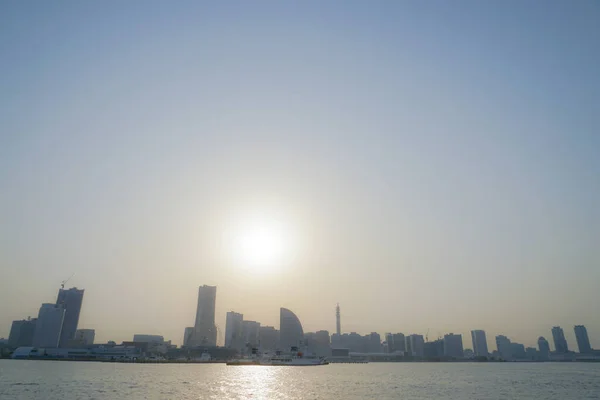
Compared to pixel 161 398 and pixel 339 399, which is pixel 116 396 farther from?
pixel 339 399

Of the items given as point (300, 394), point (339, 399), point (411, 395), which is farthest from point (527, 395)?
point (300, 394)

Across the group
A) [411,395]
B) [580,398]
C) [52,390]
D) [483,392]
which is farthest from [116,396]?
[580,398]

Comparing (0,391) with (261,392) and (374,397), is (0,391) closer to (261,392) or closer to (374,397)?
(261,392)

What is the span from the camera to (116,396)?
7038cm

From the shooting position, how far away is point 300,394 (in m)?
81.6

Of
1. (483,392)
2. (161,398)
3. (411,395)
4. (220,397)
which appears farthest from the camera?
(483,392)

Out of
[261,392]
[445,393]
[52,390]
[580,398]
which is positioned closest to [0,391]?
[52,390]

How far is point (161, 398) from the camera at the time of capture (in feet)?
230

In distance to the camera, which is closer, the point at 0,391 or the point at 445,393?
the point at 0,391

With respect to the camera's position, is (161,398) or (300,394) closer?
(161,398)

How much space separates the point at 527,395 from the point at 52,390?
102002 mm

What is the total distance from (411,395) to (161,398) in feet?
170

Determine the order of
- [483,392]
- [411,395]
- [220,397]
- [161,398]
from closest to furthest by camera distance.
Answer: [161,398] < [220,397] < [411,395] < [483,392]

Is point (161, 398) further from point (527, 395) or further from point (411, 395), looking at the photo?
point (527, 395)
